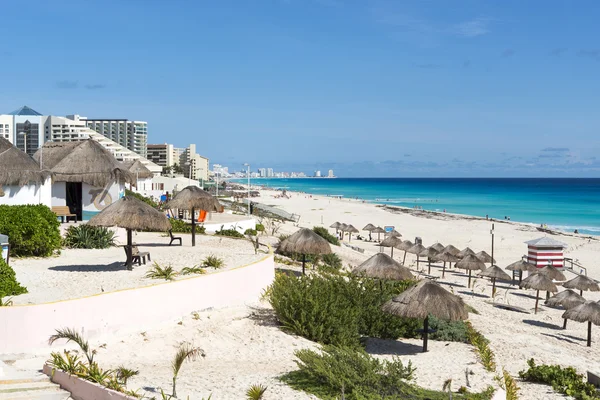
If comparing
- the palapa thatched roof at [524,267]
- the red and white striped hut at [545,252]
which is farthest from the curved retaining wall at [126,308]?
the red and white striped hut at [545,252]

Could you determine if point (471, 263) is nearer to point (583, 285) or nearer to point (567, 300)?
point (583, 285)

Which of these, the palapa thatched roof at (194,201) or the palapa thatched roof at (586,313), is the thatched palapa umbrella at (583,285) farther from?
the palapa thatched roof at (194,201)

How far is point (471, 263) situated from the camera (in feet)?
80.7

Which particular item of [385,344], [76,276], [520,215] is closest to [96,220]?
[76,276]

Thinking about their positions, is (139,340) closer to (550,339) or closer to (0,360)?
(0,360)

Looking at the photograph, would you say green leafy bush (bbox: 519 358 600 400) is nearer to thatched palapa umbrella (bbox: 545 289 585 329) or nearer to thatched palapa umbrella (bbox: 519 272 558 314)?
thatched palapa umbrella (bbox: 545 289 585 329)

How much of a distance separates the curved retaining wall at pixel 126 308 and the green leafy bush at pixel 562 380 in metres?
6.05

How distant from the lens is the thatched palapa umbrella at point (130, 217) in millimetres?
12832

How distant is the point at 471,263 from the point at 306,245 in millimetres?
9801

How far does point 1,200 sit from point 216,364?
11816 millimetres

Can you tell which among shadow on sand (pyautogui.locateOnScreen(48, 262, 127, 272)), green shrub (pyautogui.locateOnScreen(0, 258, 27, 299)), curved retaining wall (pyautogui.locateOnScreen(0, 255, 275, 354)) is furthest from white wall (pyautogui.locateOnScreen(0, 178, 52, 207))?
curved retaining wall (pyautogui.locateOnScreen(0, 255, 275, 354))

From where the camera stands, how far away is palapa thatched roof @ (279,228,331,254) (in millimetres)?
17844

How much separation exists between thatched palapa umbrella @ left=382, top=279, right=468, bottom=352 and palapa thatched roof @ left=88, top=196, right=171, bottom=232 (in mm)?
5423

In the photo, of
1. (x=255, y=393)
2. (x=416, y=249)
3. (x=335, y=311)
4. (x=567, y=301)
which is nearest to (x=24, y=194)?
(x=335, y=311)
